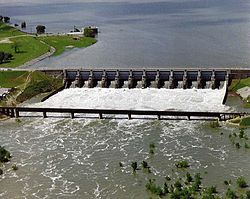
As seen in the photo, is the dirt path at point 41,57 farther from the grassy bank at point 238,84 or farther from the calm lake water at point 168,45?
the grassy bank at point 238,84

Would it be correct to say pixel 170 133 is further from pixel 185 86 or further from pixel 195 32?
pixel 195 32

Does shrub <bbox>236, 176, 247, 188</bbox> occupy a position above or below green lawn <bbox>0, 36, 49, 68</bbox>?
above

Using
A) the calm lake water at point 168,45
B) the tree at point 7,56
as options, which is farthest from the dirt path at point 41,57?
the tree at point 7,56

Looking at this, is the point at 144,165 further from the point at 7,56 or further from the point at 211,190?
the point at 7,56

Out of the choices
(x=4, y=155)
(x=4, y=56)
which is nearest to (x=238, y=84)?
(x=4, y=155)

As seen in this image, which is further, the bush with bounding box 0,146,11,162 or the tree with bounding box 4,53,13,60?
the tree with bounding box 4,53,13,60

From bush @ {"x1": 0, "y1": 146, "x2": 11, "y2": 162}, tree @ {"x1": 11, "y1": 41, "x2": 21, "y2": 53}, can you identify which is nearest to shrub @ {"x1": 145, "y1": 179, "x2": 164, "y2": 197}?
bush @ {"x1": 0, "y1": 146, "x2": 11, "y2": 162}

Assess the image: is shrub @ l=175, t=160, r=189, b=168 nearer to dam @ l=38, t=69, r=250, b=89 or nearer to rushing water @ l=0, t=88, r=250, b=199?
rushing water @ l=0, t=88, r=250, b=199
